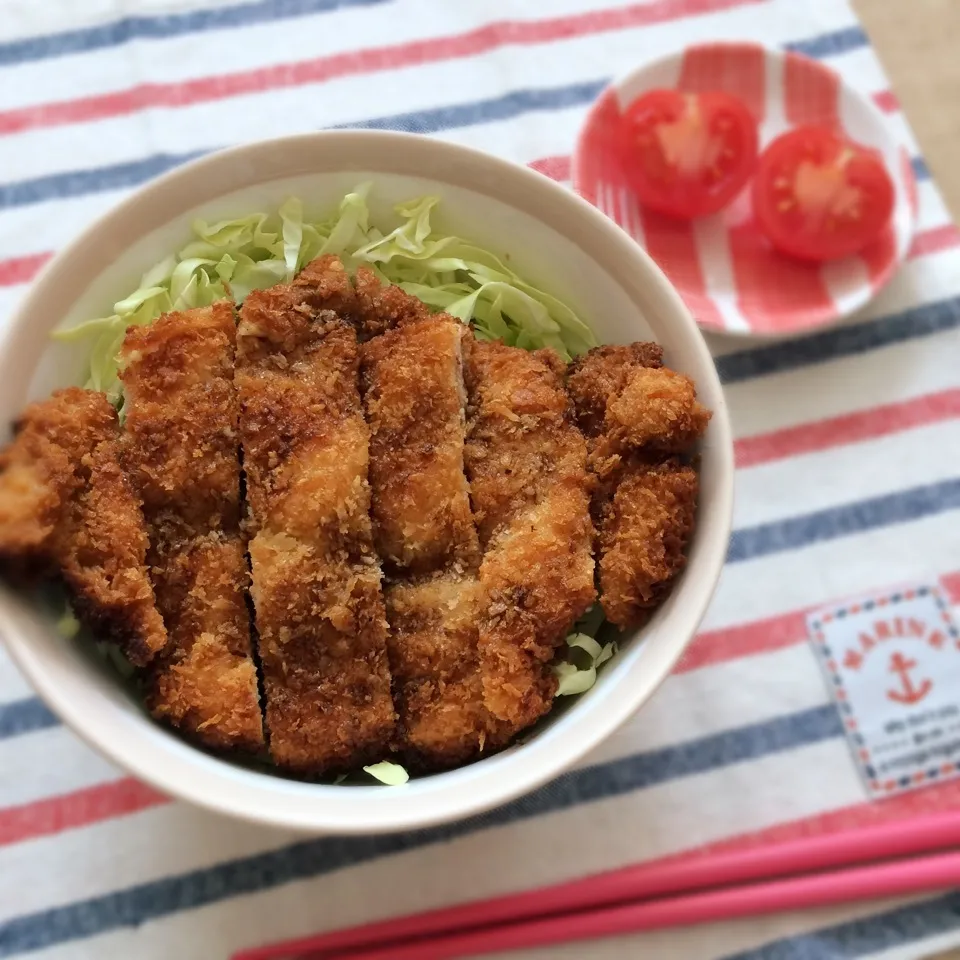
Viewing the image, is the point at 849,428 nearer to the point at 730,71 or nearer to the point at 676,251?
the point at 676,251

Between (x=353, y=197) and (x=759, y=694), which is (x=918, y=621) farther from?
(x=353, y=197)

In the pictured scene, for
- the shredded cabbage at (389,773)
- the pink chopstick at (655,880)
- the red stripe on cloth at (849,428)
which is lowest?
the pink chopstick at (655,880)

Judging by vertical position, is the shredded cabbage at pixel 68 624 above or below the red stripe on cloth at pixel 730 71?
below

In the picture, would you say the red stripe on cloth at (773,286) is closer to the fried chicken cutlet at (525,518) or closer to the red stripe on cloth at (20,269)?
the fried chicken cutlet at (525,518)

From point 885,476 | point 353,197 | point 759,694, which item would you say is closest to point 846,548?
point 885,476

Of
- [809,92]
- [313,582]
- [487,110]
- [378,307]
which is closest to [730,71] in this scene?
[809,92]

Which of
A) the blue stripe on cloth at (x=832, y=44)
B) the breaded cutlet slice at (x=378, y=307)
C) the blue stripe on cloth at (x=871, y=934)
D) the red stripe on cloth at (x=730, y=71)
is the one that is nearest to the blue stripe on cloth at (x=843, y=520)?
the blue stripe on cloth at (x=871, y=934)

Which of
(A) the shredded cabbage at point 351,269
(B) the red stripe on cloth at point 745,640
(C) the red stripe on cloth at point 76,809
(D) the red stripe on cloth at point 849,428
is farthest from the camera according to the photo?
(D) the red stripe on cloth at point 849,428
